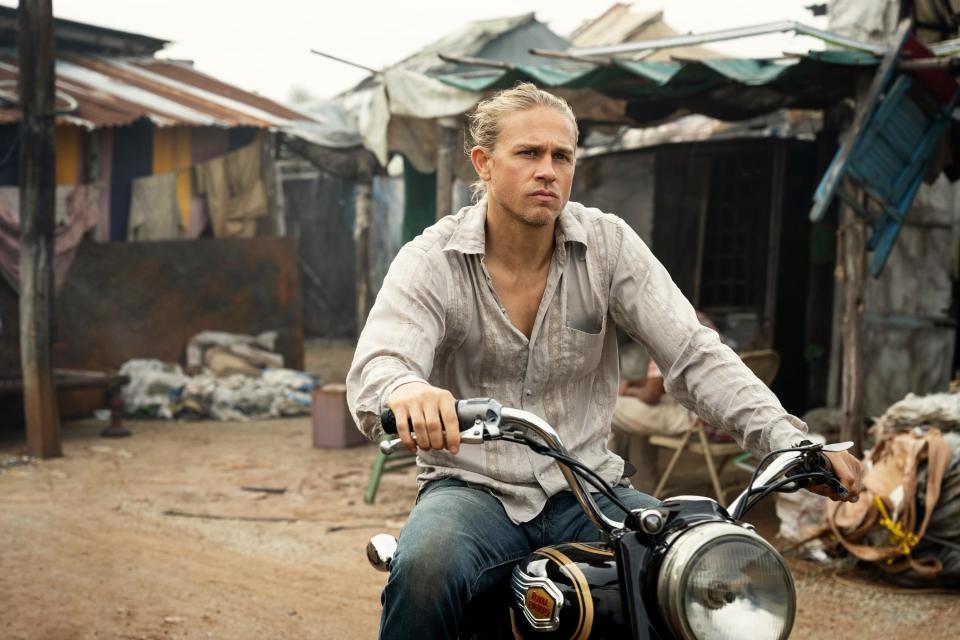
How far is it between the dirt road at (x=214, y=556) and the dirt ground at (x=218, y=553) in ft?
0.04

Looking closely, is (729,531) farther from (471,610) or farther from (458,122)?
(458,122)

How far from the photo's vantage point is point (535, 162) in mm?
2791

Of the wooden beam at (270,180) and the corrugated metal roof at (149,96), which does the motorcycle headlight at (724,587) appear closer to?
A: the corrugated metal roof at (149,96)

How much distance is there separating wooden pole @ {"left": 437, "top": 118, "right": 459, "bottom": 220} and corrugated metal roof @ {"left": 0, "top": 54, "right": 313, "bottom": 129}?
3.92 metres

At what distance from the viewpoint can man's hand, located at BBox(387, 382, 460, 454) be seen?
1995mm

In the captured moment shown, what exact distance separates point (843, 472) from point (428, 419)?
0.91 m

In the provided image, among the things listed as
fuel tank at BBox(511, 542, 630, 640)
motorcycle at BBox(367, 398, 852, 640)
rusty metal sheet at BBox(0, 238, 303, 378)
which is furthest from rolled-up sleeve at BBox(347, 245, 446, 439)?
rusty metal sheet at BBox(0, 238, 303, 378)

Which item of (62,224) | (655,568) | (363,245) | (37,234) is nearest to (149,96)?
(62,224)

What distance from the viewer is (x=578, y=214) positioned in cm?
304

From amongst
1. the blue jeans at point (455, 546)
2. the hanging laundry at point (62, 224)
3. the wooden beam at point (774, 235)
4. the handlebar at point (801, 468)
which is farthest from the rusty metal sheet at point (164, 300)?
the handlebar at point (801, 468)

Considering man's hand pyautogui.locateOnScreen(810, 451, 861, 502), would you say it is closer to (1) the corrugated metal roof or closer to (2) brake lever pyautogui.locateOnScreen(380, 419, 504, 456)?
(2) brake lever pyautogui.locateOnScreen(380, 419, 504, 456)

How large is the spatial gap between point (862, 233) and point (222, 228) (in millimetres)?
9203

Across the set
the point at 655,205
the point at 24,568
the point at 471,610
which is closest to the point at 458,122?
the point at 655,205

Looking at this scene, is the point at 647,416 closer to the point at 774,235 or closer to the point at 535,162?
the point at 774,235
